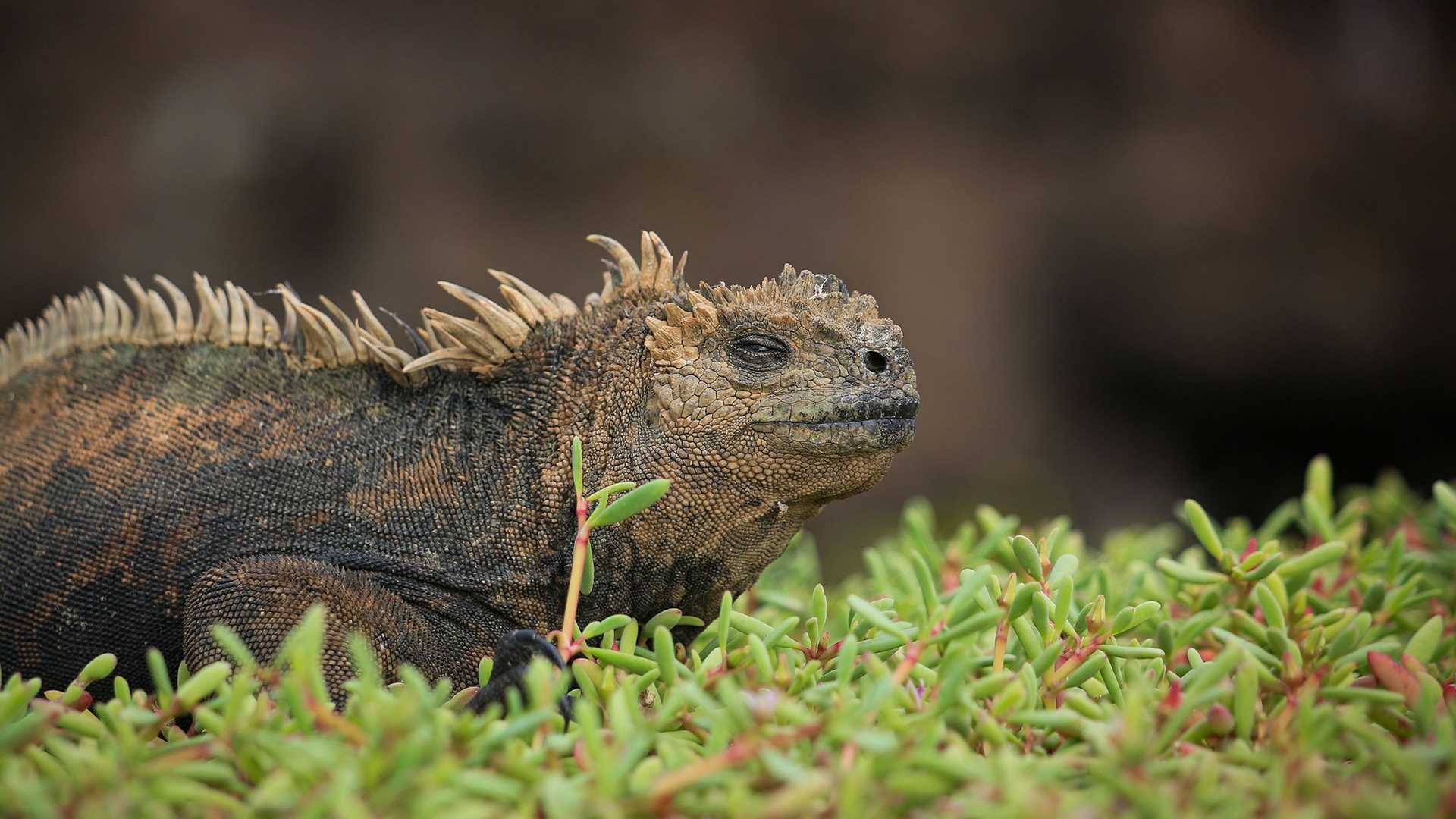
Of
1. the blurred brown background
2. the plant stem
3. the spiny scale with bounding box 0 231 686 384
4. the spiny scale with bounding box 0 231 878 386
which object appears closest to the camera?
the plant stem

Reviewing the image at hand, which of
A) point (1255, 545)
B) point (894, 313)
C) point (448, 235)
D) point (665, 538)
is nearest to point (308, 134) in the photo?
point (448, 235)

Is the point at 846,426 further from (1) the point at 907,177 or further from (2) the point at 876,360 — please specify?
(1) the point at 907,177

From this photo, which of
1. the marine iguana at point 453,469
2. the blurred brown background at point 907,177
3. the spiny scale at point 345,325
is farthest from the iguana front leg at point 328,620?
the blurred brown background at point 907,177

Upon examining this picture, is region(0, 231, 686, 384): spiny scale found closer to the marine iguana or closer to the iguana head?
the marine iguana

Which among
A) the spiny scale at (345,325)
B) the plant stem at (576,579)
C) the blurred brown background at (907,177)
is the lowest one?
the plant stem at (576,579)

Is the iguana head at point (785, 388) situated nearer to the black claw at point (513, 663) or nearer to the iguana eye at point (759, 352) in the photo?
the iguana eye at point (759, 352)

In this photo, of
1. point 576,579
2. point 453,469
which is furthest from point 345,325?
point 576,579

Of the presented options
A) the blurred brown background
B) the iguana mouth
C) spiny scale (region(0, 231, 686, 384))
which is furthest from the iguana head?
the blurred brown background
